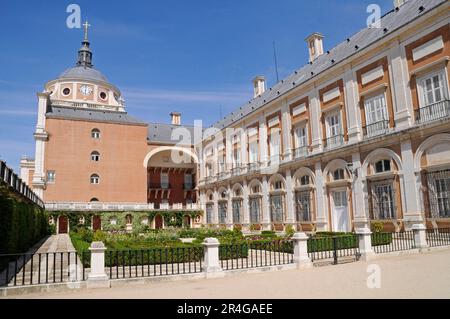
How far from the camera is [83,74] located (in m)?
52.3

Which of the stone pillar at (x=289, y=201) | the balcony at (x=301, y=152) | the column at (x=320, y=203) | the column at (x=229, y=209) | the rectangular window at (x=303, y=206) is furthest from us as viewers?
the column at (x=229, y=209)

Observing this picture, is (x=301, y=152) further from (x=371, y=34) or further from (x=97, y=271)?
(x=97, y=271)

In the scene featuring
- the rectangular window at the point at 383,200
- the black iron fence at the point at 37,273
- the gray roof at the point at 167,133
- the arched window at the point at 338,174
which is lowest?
the black iron fence at the point at 37,273

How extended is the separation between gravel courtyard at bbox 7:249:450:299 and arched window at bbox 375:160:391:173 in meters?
8.90

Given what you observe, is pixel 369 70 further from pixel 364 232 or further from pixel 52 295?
pixel 52 295

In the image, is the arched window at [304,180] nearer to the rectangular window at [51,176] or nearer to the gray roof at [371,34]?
the gray roof at [371,34]

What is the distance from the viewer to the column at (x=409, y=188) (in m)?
16.8

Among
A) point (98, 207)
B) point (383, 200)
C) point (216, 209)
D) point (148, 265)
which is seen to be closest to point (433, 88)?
point (383, 200)

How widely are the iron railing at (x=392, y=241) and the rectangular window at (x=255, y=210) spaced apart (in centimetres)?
1561

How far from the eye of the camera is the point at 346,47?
24656mm

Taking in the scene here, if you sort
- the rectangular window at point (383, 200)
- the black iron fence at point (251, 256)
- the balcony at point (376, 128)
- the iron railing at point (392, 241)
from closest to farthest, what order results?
the black iron fence at point (251, 256) → the iron railing at point (392, 241) → the rectangular window at point (383, 200) → the balcony at point (376, 128)

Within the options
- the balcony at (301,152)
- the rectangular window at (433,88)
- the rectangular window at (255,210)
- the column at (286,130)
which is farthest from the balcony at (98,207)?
the rectangular window at (433,88)
